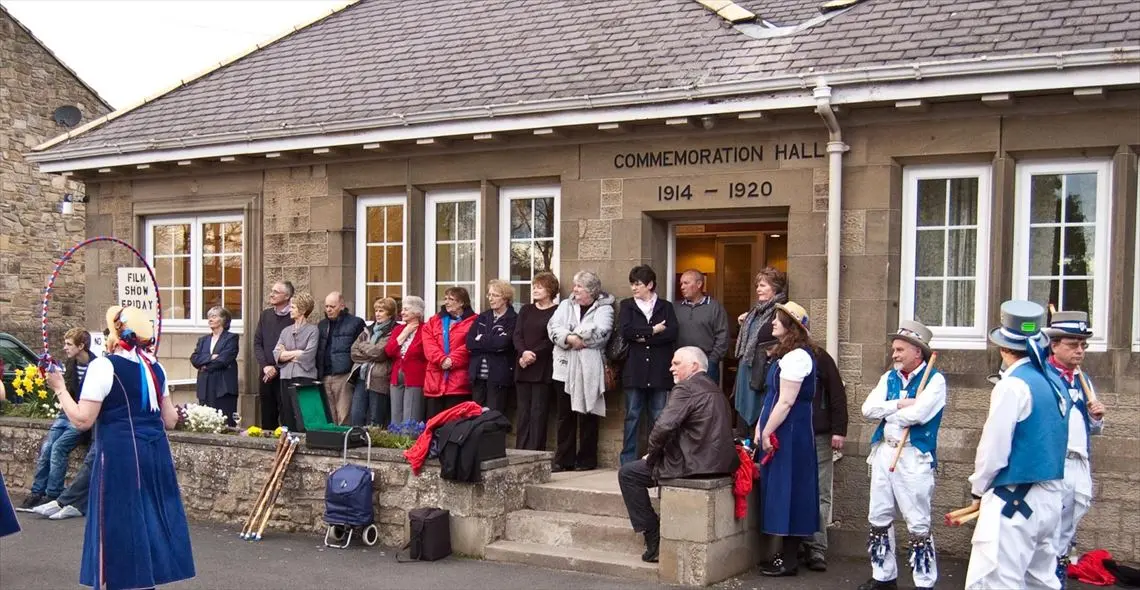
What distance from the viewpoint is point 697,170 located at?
35.7ft

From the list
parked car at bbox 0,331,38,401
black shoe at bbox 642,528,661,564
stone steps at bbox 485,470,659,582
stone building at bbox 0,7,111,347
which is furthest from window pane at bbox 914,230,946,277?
stone building at bbox 0,7,111,347

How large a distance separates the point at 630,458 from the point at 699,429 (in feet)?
7.32

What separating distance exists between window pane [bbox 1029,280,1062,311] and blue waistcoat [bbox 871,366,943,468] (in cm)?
199

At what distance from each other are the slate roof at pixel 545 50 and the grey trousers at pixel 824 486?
117 inches

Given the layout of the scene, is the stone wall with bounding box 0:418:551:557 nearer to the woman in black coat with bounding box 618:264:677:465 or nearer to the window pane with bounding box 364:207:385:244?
the woman in black coat with bounding box 618:264:677:465

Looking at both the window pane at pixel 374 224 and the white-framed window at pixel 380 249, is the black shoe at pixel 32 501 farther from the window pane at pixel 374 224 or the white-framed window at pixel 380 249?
the window pane at pixel 374 224

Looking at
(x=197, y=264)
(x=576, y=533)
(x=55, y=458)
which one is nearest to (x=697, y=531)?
(x=576, y=533)

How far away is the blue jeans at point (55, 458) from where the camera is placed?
11.9 meters

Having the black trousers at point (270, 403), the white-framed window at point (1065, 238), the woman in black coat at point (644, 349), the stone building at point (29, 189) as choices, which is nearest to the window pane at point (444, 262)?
the black trousers at point (270, 403)

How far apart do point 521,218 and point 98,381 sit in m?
5.73

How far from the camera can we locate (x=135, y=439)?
7398mm

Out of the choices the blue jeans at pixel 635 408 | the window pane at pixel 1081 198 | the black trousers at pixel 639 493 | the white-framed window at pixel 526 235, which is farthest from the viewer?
the white-framed window at pixel 526 235

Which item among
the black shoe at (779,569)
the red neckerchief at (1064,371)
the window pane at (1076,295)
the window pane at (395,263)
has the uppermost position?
the window pane at (395,263)

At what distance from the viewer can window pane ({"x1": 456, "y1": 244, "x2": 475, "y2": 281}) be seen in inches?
501
